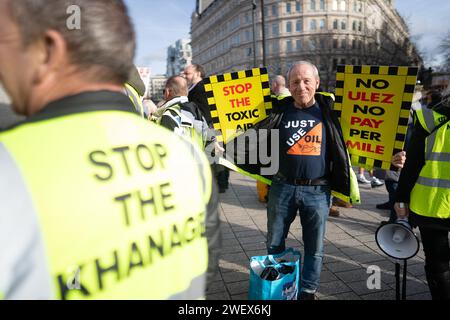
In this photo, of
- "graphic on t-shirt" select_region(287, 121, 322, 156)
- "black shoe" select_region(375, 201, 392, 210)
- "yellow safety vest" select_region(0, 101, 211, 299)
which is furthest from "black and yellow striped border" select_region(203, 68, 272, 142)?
"black shoe" select_region(375, 201, 392, 210)

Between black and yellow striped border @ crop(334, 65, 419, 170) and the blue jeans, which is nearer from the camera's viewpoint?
black and yellow striped border @ crop(334, 65, 419, 170)

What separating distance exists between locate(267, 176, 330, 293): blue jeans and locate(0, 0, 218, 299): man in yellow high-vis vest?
184cm

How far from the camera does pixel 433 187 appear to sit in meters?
2.22

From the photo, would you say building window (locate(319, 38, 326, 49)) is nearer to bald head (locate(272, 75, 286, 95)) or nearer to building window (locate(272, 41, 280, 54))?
building window (locate(272, 41, 280, 54))

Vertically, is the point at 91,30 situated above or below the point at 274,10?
below

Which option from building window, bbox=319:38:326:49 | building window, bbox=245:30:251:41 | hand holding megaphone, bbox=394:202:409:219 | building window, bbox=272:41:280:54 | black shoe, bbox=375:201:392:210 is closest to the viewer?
hand holding megaphone, bbox=394:202:409:219

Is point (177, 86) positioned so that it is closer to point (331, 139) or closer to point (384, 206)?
point (331, 139)

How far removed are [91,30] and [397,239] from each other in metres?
2.48

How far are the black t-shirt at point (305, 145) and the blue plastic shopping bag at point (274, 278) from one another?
2.27 feet

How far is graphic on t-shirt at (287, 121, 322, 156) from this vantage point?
8.69ft

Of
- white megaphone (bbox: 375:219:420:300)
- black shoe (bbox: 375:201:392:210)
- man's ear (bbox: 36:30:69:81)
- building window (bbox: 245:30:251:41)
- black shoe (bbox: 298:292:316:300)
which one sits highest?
building window (bbox: 245:30:251:41)

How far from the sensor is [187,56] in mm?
137000

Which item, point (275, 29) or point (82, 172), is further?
point (275, 29)

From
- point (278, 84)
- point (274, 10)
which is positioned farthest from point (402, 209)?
point (274, 10)
